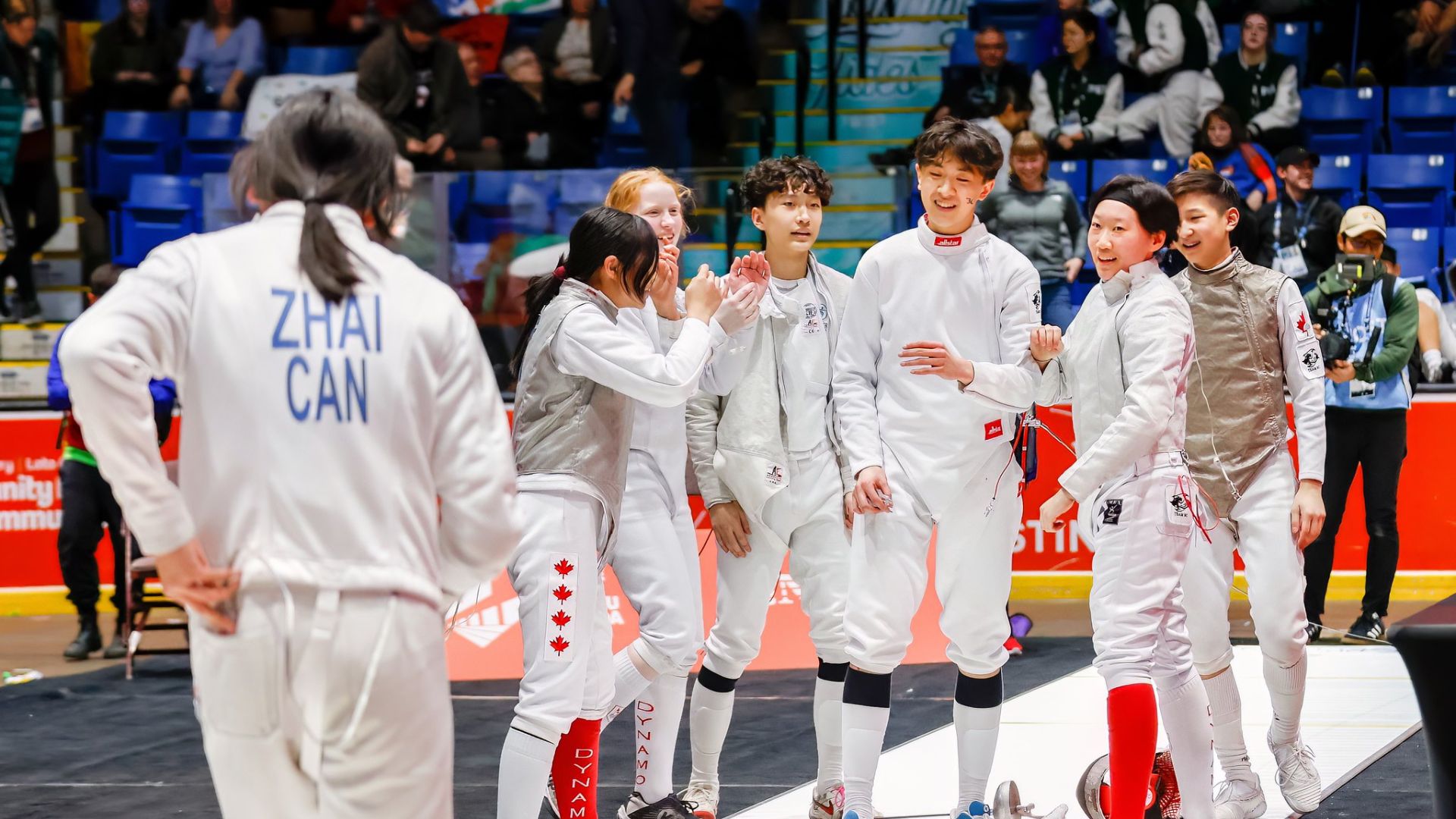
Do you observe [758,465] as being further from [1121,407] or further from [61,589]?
[61,589]

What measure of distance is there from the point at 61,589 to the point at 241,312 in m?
7.24

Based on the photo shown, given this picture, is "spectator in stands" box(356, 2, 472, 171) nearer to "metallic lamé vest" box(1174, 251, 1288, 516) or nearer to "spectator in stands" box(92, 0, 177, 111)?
"spectator in stands" box(92, 0, 177, 111)

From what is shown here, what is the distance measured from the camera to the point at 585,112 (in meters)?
11.2

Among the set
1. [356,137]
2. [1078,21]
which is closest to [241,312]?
[356,137]

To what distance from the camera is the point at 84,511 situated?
7559 millimetres

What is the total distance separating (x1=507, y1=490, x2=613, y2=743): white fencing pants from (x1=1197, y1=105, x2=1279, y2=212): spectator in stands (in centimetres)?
704

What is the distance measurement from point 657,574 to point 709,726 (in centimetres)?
81

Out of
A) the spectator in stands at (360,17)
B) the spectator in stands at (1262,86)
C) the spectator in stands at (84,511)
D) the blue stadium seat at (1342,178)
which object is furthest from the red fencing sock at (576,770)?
the spectator in stands at (360,17)

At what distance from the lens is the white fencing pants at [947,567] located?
4.27 m

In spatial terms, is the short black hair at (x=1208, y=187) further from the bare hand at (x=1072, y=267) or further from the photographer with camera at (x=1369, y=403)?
the bare hand at (x=1072, y=267)

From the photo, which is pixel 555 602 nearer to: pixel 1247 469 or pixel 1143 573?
pixel 1143 573

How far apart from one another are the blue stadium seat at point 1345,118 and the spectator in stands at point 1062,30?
142cm

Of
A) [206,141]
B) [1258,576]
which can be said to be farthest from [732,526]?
[206,141]

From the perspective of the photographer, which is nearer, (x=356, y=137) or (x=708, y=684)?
(x=356, y=137)
